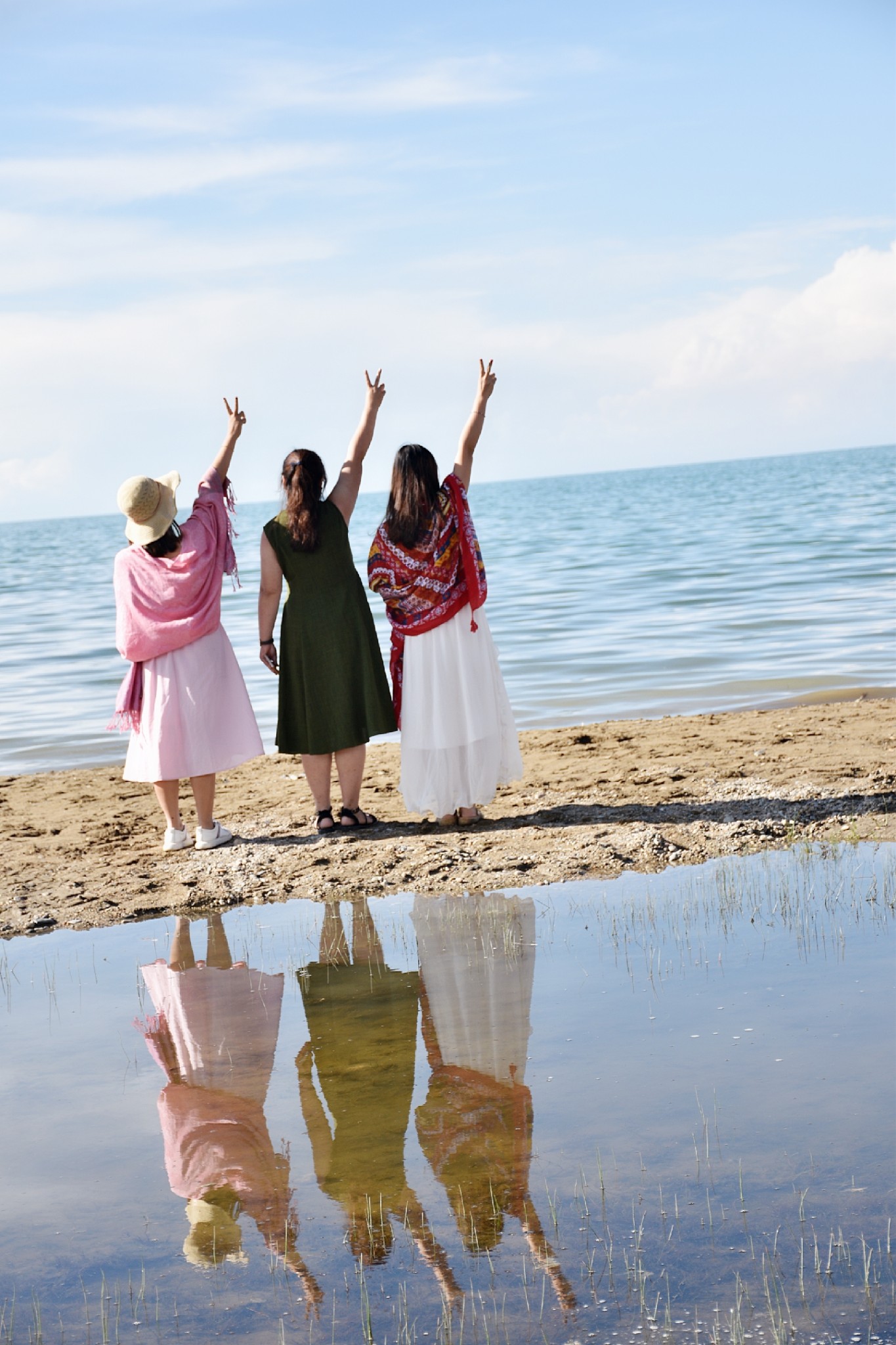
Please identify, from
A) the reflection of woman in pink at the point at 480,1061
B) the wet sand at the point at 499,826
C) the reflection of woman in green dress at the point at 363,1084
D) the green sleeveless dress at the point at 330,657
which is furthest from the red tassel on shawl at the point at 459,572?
the reflection of woman in green dress at the point at 363,1084

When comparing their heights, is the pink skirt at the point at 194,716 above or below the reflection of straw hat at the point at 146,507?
below

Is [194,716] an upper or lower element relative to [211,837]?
upper

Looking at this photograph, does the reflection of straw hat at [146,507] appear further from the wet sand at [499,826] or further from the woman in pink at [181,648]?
the wet sand at [499,826]

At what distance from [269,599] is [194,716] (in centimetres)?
75

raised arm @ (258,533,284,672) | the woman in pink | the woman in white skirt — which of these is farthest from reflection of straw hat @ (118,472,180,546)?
the woman in white skirt

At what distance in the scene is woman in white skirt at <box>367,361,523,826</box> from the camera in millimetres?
6668

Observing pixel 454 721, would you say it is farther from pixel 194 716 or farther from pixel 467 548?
pixel 194 716

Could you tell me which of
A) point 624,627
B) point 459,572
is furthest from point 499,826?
point 624,627

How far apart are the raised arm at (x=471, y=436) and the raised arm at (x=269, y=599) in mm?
1069

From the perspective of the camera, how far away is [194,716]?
6965 millimetres

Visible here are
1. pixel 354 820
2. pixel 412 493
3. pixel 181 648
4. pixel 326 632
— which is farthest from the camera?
pixel 354 820

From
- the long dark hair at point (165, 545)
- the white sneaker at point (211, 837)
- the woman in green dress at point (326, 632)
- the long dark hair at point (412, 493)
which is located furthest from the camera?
the white sneaker at point (211, 837)

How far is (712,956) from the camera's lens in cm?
487

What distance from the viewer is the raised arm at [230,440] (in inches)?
270
